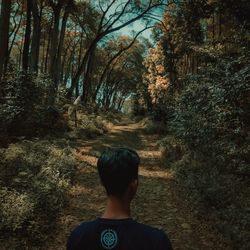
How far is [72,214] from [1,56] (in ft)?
19.1

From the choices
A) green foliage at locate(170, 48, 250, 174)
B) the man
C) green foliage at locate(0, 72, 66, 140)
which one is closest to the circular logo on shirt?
the man

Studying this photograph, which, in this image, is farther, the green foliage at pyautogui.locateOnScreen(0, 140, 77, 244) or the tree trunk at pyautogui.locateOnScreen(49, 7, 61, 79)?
the tree trunk at pyautogui.locateOnScreen(49, 7, 61, 79)

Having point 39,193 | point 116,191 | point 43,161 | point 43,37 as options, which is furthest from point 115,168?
point 43,37

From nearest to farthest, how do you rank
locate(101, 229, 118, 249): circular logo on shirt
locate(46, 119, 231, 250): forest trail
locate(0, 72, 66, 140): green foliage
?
locate(101, 229, 118, 249): circular logo on shirt < locate(46, 119, 231, 250): forest trail < locate(0, 72, 66, 140): green foliage

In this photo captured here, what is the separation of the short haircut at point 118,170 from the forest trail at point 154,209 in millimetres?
4472

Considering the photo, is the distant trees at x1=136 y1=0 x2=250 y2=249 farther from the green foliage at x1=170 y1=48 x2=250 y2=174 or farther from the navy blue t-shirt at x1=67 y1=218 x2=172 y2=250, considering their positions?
the navy blue t-shirt at x1=67 y1=218 x2=172 y2=250

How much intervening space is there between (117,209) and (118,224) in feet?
0.35

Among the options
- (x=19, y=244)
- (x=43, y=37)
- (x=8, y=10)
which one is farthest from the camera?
(x=43, y=37)

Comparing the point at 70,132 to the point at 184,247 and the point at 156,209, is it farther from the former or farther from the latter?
the point at 184,247

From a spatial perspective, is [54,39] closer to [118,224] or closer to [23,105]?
[23,105]

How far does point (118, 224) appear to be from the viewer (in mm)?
2072

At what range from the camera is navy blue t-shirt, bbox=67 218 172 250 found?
6.64 feet

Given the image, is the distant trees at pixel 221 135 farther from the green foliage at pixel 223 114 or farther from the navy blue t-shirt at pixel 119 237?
the navy blue t-shirt at pixel 119 237

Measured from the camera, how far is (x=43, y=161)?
397 inches
